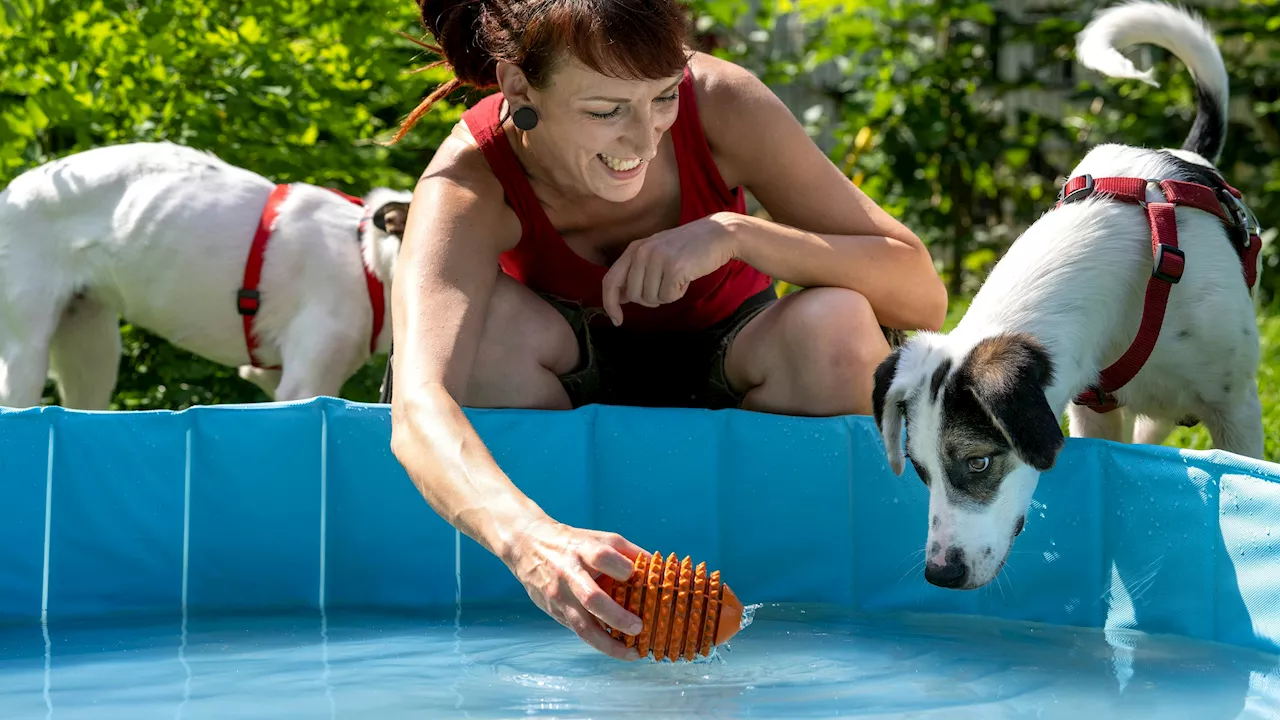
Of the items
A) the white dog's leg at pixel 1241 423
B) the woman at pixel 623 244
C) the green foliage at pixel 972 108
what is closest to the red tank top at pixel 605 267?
the woman at pixel 623 244

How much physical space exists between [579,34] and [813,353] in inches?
29.0

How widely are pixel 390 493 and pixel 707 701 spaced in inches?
34.6

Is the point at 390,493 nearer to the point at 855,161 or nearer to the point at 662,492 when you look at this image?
the point at 662,492

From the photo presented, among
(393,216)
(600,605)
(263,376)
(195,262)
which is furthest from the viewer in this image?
(263,376)

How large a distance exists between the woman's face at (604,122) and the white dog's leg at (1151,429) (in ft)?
4.73

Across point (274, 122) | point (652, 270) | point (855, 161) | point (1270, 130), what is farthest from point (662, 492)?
point (1270, 130)

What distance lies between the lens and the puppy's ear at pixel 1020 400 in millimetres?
2080

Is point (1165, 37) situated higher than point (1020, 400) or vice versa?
point (1165, 37)

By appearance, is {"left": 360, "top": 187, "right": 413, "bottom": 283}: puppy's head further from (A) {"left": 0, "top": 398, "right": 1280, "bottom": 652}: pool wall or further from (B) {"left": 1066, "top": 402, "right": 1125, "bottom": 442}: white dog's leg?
(B) {"left": 1066, "top": 402, "right": 1125, "bottom": 442}: white dog's leg

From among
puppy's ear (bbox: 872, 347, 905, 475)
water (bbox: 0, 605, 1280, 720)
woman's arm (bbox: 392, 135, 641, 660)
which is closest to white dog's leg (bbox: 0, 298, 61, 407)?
water (bbox: 0, 605, 1280, 720)

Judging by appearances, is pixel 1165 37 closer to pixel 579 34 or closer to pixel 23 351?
pixel 579 34

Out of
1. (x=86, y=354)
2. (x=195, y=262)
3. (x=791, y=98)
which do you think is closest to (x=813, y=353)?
(x=195, y=262)

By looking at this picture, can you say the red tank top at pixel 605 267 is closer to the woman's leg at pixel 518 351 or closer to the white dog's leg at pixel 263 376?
the woman's leg at pixel 518 351

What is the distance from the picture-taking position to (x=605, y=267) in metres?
2.65
